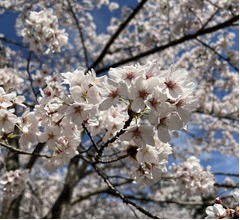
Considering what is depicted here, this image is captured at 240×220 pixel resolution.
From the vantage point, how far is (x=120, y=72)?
164 centimetres

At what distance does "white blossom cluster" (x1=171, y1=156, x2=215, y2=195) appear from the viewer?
152 inches

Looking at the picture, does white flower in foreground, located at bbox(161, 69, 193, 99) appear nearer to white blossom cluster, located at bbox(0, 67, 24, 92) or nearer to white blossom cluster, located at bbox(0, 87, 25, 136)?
white blossom cluster, located at bbox(0, 87, 25, 136)

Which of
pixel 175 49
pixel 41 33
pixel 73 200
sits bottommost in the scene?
pixel 73 200

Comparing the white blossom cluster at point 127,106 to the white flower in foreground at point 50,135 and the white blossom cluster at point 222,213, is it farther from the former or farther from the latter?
the white blossom cluster at point 222,213

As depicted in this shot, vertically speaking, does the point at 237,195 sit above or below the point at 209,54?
below

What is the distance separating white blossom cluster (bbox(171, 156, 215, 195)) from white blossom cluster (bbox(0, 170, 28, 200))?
5.69 feet

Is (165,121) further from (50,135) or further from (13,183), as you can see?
(13,183)

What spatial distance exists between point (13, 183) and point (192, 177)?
6.63ft

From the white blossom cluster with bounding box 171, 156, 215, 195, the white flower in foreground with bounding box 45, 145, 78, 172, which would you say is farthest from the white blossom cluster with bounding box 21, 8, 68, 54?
the white blossom cluster with bounding box 171, 156, 215, 195

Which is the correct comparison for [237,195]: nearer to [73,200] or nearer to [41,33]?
[41,33]

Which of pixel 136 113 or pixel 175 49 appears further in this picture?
pixel 175 49

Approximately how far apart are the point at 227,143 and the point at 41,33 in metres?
9.06

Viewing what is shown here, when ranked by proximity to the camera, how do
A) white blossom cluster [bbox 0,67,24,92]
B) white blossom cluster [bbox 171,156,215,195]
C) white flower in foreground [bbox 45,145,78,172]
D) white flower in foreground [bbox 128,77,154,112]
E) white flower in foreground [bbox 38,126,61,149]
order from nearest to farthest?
white flower in foreground [bbox 128,77,154,112] → white flower in foreground [bbox 38,126,61,149] → white flower in foreground [bbox 45,145,78,172] → white blossom cluster [bbox 171,156,215,195] → white blossom cluster [bbox 0,67,24,92]

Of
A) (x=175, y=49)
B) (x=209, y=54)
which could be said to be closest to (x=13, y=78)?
(x=209, y=54)
